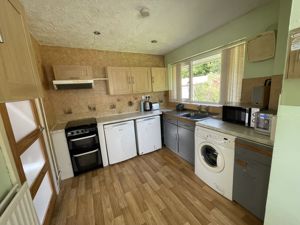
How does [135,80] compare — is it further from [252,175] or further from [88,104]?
[252,175]

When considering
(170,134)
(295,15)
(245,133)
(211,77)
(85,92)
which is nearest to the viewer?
(295,15)

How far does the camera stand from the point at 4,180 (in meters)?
0.84

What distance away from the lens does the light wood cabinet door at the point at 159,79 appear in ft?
10.6

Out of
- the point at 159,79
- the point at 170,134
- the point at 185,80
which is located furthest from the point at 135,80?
the point at 170,134

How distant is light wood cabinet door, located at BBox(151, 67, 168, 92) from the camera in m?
3.22

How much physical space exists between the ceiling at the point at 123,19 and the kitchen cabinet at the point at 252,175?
5.47 ft

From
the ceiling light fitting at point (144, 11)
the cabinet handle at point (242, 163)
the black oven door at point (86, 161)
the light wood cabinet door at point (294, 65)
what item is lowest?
the black oven door at point (86, 161)

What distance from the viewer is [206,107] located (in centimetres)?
254

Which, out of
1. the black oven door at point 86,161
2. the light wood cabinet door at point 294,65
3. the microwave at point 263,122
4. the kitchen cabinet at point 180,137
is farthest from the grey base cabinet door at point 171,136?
the light wood cabinet door at point 294,65

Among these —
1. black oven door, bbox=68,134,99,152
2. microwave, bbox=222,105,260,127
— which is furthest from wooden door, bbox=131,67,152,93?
microwave, bbox=222,105,260,127

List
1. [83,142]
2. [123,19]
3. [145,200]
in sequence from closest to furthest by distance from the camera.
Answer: [123,19] < [145,200] < [83,142]

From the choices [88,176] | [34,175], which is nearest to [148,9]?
[34,175]

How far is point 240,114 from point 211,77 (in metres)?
1.08

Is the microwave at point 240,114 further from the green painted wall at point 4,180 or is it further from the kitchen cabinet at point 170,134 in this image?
the green painted wall at point 4,180
